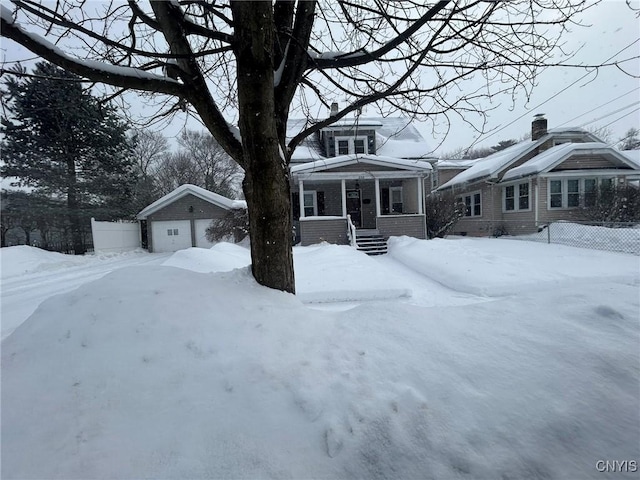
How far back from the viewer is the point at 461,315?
2.83m

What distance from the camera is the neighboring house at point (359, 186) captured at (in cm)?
1441

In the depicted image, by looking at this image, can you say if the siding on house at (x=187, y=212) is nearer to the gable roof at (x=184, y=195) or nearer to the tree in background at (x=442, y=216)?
the gable roof at (x=184, y=195)

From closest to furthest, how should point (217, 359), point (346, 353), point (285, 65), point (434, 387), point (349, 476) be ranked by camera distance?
1. point (349, 476)
2. point (434, 387)
3. point (217, 359)
4. point (346, 353)
5. point (285, 65)

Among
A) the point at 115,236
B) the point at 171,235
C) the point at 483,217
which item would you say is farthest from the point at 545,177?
the point at 115,236

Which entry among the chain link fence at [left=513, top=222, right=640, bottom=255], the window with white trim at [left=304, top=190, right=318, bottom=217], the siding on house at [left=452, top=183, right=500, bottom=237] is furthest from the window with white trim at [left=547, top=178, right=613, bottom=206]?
the window with white trim at [left=304, top=190, right=318, bottom=217]

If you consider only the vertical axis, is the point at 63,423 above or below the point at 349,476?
above

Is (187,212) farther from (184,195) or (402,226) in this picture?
(402,226)

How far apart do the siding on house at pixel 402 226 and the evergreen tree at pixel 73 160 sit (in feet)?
52.3

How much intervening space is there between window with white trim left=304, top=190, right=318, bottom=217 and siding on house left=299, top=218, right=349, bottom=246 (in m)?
2.36

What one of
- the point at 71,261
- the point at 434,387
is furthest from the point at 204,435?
the point at 71,261

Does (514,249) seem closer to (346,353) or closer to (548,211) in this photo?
(548,211)

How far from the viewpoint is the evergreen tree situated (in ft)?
60.6

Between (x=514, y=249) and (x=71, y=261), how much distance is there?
63.4 ft

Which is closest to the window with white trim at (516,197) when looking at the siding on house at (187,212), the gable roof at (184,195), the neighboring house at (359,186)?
the neighboring house at (359,186)
